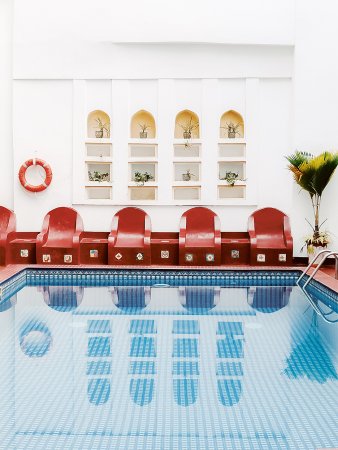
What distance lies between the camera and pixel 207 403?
416 cm

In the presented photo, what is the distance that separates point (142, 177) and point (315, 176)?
274cm

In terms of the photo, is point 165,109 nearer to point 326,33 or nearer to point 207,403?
point 326,33

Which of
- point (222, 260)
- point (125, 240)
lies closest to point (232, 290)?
point (222, 260)

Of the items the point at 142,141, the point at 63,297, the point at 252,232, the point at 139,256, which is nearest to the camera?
the point at 63,297

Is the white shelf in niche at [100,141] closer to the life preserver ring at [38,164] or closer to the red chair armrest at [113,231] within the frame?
the life preserver ring at [38,164]

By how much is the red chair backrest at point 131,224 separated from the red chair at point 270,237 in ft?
5.41

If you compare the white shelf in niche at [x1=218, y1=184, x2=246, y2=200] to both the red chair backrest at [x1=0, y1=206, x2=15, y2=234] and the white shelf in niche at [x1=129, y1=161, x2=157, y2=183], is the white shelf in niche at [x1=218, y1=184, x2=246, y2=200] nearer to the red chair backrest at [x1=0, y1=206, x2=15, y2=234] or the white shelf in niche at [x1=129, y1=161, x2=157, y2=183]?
the white shelf in niche at [x1=129, y1=161, x2=157, y2=183]

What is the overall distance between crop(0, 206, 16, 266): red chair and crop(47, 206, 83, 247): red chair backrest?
565 millimetres

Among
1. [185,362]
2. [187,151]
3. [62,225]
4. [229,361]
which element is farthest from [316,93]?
[185,362]

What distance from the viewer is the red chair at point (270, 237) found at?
9047 mm

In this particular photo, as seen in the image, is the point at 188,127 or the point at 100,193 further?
the point at 100,193

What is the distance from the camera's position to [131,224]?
9.58 m

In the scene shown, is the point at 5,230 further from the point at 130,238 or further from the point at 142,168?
the point at 142,168

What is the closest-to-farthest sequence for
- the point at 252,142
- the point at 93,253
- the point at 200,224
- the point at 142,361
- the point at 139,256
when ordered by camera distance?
1. the point at 142,361
2. the point at 139,256
3. the point at 93,253
4. the point at 200,224
5. the point at 252,142
